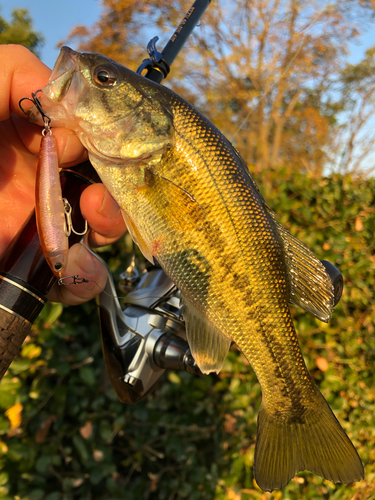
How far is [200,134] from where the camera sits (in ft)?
3.40

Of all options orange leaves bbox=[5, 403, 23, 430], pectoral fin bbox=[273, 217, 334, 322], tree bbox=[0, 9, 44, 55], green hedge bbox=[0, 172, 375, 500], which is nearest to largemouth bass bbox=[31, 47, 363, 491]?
pectoral fin bbox=[273, 217, 334, 322]

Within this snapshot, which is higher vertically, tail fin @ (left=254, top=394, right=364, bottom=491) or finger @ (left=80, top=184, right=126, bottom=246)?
finger @ (left=80, top=184, right=126, bottom=246)

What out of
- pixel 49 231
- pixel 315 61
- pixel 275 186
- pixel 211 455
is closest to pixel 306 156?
pixel 315 61

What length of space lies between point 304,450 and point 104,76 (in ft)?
4.62

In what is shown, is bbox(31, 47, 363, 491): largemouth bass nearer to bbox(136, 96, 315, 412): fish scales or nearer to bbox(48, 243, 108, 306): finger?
bbox(136, 96, 315, 412): fish scales

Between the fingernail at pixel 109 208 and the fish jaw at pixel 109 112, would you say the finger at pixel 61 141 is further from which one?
the fingernail at pixel 109 208

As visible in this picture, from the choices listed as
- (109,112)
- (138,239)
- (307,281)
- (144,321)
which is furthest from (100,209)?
(307,281)

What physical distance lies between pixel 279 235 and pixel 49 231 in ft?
2.49

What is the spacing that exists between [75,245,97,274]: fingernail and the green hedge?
0.69 meters

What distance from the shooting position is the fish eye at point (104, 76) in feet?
3.30

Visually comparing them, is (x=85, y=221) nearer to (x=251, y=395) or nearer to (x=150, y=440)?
(x=150, y=440)

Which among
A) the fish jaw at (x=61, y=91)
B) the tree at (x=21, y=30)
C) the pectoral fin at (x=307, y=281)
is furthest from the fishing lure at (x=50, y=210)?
the tree at (x=21, y=30)

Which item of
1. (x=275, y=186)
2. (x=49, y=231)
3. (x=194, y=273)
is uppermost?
(x=275, y=186)

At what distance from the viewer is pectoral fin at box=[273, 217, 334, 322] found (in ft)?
3.89
